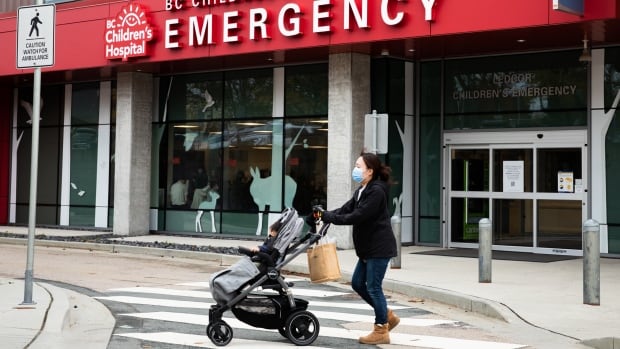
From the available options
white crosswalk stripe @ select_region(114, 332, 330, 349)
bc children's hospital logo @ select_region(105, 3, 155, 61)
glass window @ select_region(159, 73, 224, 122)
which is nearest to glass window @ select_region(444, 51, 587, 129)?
glass window @ select_region(159, 73, 224, 122)

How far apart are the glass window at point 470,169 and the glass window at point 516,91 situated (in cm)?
63

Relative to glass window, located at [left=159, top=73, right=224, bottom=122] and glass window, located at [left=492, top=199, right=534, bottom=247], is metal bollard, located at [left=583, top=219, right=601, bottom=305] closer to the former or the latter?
glass window, located at [left=492, top=199, right=534, bottom=247]

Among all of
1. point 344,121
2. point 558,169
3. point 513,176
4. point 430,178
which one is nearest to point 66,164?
point 344,121

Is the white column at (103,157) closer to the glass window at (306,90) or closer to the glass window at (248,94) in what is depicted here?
the glass window at (248,94)

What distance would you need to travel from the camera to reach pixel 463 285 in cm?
1332

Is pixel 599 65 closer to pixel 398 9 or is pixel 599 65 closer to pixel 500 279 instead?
pixel 398 9

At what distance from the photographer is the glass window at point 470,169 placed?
1994cm

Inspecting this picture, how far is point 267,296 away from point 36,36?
4.47 metres

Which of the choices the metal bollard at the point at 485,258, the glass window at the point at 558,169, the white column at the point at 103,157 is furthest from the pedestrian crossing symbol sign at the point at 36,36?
the white column at the point at 103,157

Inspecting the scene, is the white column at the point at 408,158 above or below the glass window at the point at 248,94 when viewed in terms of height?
below

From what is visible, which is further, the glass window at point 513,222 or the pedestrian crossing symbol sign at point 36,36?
the glass window at point 513,222

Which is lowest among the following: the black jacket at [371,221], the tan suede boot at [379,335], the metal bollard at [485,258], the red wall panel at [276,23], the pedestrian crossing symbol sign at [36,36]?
the tan suede boot at [379,335]

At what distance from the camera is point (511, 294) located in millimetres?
12312

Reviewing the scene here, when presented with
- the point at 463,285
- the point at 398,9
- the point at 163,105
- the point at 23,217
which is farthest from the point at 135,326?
the point at 23,217
